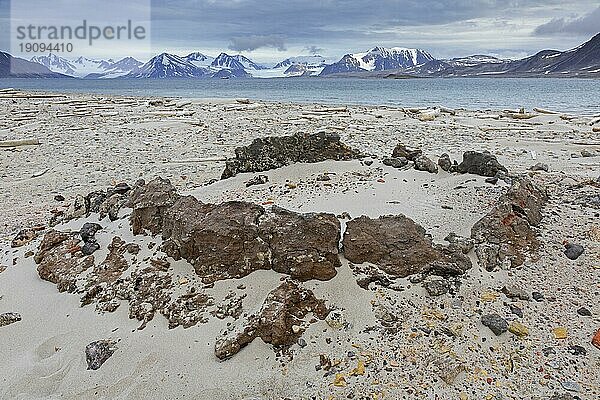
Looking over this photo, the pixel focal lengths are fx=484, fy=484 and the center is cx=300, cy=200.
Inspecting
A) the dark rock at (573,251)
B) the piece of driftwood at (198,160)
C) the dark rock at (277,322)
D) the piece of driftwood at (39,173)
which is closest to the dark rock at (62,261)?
the dark rock at (277,322)

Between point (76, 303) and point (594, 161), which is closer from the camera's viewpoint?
point (76, 303)

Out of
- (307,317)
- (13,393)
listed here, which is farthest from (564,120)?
(13,393)

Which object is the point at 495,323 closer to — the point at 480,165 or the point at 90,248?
the point at 480,165

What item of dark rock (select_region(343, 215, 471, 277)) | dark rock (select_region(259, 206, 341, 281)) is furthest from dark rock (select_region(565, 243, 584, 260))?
dark rock (select_region(259, 206, 341, 281))

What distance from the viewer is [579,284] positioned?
14.0 ft

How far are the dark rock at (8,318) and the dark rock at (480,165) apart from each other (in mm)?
5619

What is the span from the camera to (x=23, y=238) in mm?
6172

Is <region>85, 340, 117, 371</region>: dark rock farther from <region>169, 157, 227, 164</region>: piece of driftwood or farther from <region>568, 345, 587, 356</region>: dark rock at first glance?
<region>169, 157, 227, 164</region>: piece of driftwood

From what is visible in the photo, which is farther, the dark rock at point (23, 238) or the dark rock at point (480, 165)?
the dark rock at point (480, 165)

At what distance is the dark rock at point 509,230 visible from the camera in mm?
4551

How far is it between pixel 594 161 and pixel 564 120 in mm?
11384

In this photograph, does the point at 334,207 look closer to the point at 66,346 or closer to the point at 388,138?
the point at 66,346

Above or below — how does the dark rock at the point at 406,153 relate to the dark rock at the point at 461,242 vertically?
above

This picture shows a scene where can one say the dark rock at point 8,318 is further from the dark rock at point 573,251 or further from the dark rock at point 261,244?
the dark rock at point 573,251
